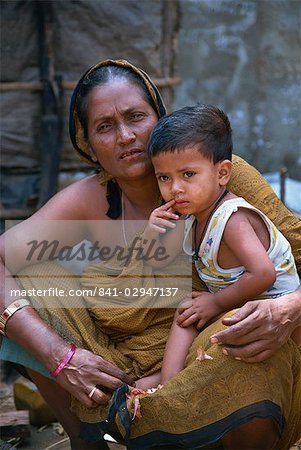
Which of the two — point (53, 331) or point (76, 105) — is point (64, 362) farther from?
point (76, 105)

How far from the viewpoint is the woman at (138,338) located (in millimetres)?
2562

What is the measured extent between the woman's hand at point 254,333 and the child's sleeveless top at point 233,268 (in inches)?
6.8

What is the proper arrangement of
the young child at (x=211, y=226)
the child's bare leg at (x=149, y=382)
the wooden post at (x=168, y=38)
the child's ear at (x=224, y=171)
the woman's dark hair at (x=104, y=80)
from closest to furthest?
the young child at (x=211, y=226)
the child's ear at (x=224, y=171)
the child's bare leg at (x=149, y=382)
the woman's dark hair at (x=104, y=80)
the wooden post at (x=168, y=38)

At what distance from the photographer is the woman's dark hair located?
302cm

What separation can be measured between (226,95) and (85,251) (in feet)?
12.8

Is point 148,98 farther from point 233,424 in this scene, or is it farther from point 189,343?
point 233,424

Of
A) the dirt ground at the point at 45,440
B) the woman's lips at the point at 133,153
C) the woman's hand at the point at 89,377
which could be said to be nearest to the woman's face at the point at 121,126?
the woman's lips at the point at 133,153

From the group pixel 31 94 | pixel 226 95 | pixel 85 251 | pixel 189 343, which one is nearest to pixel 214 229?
pixel 189 343

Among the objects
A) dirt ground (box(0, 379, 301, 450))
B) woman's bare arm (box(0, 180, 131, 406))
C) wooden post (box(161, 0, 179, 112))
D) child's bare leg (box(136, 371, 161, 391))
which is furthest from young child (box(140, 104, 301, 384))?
wooden post (box(161, 0, 179, 112))

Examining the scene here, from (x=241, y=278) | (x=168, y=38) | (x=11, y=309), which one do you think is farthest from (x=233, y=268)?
(x=168, y=38)

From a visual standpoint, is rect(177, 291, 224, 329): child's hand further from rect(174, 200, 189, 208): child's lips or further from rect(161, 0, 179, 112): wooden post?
rect(161, 0, 179, 112): wooden post

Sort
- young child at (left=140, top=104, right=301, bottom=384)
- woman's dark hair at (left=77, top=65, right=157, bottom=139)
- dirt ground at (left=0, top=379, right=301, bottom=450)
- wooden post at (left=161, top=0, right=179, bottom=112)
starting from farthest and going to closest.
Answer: wooden post at (left=161, top=0, right=179, bottom=112), dirt ground at (left=0, top=379, right=301, bottom=450), woman's dark hair at (left=77, top=65, right=157, bottom=139), young child at (left=140, top=104, right=301, bottom=384)

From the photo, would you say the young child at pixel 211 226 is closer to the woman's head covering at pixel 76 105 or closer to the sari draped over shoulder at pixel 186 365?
the sari draped over shoulder at pixel 186 365

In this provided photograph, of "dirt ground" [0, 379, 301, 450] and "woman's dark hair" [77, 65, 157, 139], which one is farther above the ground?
"woman's dark hair" [77, 65, 157, 139]
